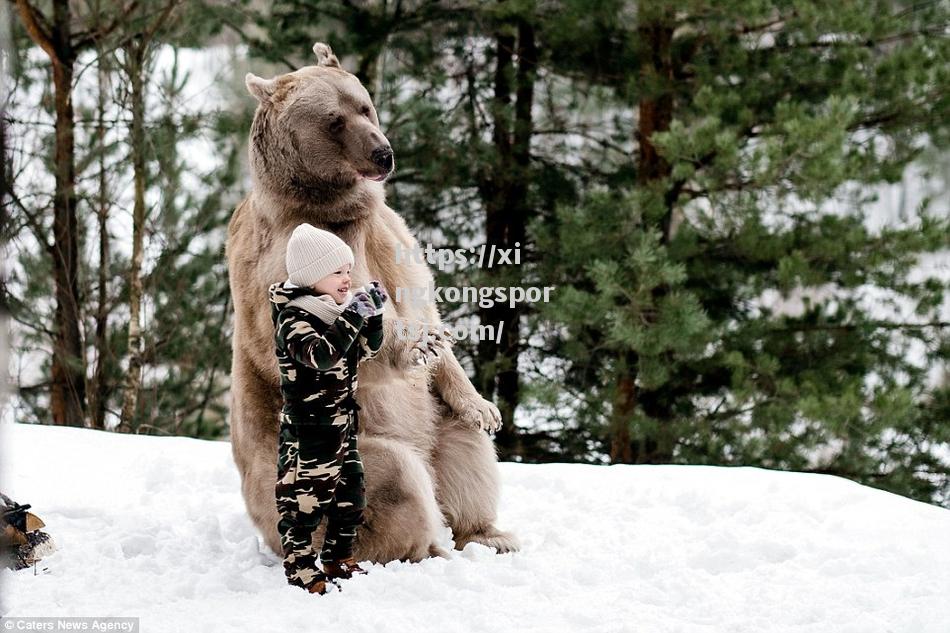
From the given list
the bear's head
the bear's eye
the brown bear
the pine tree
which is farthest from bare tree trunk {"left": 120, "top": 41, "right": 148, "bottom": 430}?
the bear's eye

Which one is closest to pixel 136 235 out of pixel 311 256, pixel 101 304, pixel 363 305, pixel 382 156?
pixel 101 304

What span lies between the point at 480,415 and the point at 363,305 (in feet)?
3.28

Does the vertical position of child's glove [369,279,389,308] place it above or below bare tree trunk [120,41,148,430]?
below

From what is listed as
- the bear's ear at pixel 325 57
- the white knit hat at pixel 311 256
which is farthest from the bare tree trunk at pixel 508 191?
the white knit hat at pixel 311 256

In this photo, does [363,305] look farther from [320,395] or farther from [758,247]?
[758,247]

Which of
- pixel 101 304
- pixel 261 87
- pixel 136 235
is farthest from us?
pixel 101 304

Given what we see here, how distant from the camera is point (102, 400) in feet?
34.1

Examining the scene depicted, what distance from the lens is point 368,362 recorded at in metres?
3.82

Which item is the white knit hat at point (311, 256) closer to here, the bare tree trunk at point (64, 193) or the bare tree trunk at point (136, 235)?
the bare tree trunk at point (136, 235)

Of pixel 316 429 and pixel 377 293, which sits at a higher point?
pixel 377 293

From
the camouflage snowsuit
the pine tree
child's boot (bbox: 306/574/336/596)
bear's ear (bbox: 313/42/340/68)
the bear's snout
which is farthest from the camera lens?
the pine tree

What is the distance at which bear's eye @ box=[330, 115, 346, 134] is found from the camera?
3838 mm

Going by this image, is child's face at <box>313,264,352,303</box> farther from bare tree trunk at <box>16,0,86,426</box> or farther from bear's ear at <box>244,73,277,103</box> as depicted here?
bare tree trunk at <box>16,0,86,426</box>

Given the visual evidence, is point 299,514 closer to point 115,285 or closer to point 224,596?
point 224,596
